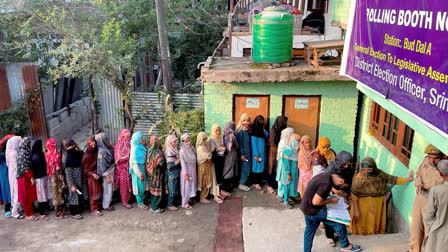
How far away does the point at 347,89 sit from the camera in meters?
7.07

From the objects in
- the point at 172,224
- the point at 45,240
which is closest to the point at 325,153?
the point at 172,224

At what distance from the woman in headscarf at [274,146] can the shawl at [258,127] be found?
17 centimetres

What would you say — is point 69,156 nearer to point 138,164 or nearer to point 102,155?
point 102,155

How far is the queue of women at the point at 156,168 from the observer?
594cm

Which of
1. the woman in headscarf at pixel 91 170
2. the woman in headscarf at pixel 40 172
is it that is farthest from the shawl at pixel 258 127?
the woman in headscarf at pixel 40 172

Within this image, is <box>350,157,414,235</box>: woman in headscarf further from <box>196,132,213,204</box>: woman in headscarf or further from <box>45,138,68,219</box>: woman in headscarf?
<box>45,138,68,219</box>: woman in headscarf

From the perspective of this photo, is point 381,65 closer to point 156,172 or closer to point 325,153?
point 325,153

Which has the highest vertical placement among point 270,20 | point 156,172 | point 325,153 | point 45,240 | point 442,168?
point 270,20

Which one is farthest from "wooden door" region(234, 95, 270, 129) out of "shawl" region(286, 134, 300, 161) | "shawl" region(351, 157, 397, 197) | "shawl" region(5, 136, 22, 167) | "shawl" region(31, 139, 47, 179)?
"shawl" region(5, 136, 22, 167)

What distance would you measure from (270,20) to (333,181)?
3742mm

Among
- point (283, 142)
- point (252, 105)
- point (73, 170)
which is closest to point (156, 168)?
point (73, 170)

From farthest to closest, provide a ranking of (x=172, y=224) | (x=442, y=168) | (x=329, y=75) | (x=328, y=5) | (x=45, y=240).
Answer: (x=328, y=5)
(x=329, y=75)
(x=172, y=224)
(x=45, y=240)
(x=442, y=168)

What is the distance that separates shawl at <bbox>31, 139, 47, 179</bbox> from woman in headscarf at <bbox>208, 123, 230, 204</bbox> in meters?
2.75

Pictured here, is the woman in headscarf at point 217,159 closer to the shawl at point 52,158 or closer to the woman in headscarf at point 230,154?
the woman in headscarf at point 230,154
